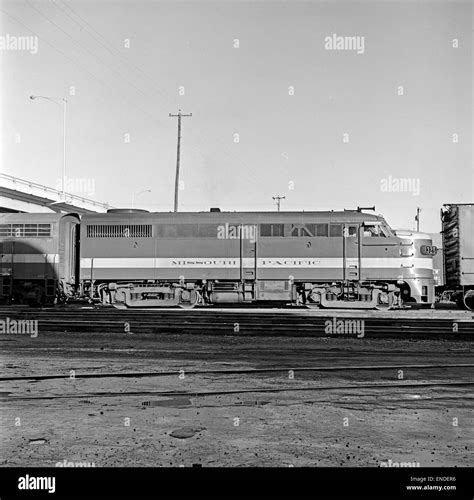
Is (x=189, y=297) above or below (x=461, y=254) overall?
below

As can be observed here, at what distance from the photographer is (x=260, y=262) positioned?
Answer: 23.8 meters

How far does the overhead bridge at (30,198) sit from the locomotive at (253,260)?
51.6 ft

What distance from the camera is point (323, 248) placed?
77.5ft

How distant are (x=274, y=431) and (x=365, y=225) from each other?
1830cm

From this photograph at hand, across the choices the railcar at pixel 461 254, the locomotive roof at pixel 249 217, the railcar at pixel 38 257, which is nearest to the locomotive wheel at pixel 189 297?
the locomotive roof at pixel 249 217

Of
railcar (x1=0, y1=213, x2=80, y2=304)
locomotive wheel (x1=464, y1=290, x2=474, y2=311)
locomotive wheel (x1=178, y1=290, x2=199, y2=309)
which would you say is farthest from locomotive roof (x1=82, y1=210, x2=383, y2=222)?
locomotive wheel (x1=464, y1=290, x2=474, y2=311)

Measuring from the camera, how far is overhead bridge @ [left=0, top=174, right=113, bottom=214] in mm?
38219

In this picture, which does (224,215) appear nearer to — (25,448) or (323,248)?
(323,248)

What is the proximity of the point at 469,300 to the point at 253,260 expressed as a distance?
935 centimetres

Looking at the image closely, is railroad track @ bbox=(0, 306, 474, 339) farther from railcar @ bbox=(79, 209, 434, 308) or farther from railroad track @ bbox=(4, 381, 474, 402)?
railcar @ bbox=(79, 209, 434, 308)

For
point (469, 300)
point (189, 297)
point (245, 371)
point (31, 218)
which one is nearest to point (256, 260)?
point (189, 297)

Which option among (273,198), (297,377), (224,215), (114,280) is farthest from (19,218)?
(273,198)

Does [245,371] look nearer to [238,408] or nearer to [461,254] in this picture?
[238,408]

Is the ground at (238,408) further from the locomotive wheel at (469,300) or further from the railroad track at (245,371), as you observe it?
the locomotive wheel at (469,300)
